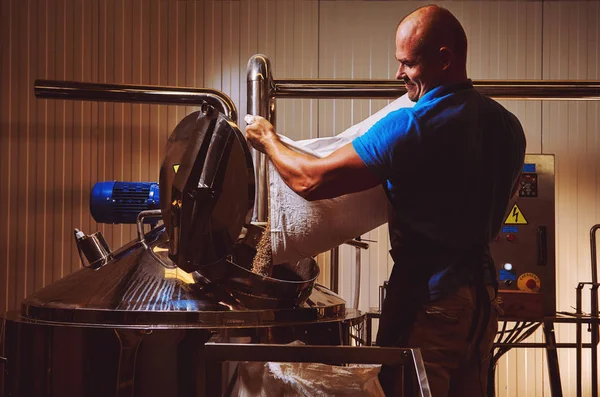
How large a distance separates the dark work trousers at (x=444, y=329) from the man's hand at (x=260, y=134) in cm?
43

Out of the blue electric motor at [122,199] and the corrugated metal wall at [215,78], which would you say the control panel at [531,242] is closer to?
the corrugated metal wall at [215,78]

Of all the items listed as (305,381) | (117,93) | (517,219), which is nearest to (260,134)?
(305,381)

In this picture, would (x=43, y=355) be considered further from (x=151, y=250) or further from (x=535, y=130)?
(x=535, y=130)

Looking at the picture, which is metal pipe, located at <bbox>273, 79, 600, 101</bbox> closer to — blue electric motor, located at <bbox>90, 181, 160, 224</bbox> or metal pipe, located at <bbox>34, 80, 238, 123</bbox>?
metal pipe, located at <bbox>34, 80, 238, 123</bbox>

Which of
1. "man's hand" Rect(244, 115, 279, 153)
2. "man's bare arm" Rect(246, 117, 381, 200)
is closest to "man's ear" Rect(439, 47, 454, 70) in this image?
"man's bare arm" Rect(246, 117, 381, 200)

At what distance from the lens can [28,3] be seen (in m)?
4.11

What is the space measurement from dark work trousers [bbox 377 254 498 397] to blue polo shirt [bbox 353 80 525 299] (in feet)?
0.11

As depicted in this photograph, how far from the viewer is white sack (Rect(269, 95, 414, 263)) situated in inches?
65.6

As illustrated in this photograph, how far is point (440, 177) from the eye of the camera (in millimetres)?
1463

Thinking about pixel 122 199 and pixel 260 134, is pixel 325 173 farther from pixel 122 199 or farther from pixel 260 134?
pixel 122 199

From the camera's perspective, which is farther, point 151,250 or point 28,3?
point 28,3

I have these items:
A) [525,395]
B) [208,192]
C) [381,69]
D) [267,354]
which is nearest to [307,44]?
[381,69]

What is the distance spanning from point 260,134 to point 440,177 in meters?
0.46

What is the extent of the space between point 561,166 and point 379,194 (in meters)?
2.91
